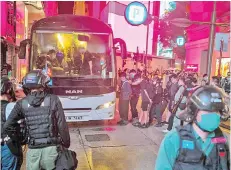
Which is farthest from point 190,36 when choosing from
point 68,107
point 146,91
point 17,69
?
point 68,107

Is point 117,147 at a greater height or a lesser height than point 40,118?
lesser

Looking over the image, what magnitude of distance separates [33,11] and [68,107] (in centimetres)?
1762

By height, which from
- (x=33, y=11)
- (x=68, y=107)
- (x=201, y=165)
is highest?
(x=33, y=11)

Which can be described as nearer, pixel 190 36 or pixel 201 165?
pixel 201 165

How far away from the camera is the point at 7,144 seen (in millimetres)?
3105

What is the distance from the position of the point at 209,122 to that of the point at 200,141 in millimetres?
154

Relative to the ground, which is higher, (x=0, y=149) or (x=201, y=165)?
(x=201, y=165)

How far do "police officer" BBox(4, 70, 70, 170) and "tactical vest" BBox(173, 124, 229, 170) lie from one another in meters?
1.46

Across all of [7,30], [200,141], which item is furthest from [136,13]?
[7,30]

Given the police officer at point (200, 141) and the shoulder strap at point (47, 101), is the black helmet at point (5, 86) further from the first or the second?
the police officer at point (200, 141)

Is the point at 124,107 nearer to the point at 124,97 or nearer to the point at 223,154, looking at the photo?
the point at 124,97

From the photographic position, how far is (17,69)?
18031 mm

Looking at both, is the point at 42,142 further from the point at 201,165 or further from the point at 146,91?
the point at 146,91

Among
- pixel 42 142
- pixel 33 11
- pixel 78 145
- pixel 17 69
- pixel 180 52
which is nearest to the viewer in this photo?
pixel 42 142
